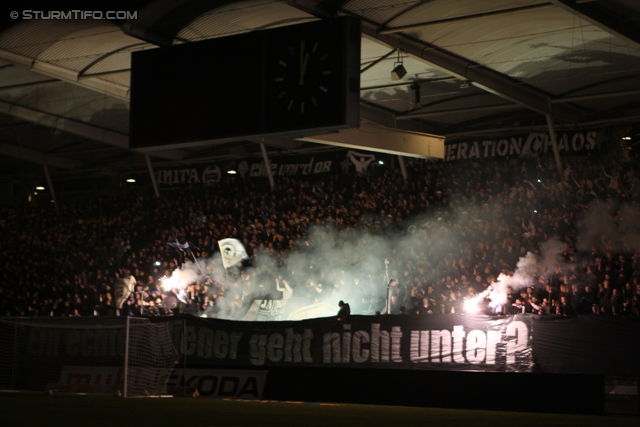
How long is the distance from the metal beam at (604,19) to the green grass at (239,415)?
7370 mm

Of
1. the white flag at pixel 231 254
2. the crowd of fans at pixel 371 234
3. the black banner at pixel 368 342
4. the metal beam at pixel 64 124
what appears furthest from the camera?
the metal beam at pixel 64 124

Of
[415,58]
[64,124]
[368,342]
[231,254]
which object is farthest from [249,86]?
[64,124]

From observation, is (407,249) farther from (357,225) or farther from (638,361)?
(638,361)

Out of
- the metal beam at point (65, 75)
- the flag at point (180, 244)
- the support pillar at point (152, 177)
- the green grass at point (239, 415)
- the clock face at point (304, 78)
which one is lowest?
the green grass at point (239, 415)

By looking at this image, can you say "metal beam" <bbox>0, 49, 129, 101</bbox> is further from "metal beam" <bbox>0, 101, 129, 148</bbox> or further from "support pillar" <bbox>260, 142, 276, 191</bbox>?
"support pillar" <bbox>260, 142, 276, 191</bbox>

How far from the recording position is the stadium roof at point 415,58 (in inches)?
696

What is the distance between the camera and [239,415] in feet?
41.0

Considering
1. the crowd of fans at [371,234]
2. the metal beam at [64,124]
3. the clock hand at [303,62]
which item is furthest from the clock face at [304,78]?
the metal beam at [64,124]

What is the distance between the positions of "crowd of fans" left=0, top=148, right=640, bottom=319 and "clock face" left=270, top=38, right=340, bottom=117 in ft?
25.9

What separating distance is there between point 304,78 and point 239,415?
538 centimetres

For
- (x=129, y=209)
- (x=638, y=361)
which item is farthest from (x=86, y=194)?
(x=638, y=361)

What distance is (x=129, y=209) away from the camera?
3250cm

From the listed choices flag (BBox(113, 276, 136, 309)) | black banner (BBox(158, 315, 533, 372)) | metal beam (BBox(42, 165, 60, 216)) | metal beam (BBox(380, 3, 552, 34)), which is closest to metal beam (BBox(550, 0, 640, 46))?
metal beam (BBox(380, 3, 552, 34))

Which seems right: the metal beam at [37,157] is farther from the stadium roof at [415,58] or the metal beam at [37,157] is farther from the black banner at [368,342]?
the black banner at [368,342]
